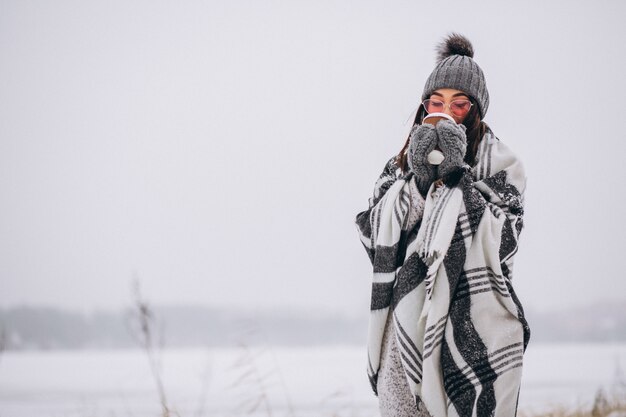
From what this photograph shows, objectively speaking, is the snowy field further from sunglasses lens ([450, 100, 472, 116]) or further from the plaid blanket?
sunglasses lens ([450, 100, 472, 116])

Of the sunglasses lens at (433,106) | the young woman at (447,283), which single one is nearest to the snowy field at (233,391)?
the young woman at (447,283)

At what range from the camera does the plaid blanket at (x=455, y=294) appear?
2168mm

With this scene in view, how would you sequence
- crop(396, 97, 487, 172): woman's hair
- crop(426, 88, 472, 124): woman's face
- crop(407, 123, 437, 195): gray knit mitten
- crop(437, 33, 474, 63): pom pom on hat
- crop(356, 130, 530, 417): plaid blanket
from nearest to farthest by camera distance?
crop(356, 130, 530, 417): plaid blanket
crop(407, 123, 437, 195): gray knit mitten
crop(396, 97, 487, 172): woman's hair
crop(426, 88, 472, 124): woman's face
crop(437, 33, 474, 63): pom pom on hat

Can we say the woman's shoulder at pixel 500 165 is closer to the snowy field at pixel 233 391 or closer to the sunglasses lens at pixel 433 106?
the sunglasses lens at pixel 433 106

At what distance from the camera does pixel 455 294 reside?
2.23m

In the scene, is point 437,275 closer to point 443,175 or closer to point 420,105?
point 443,175

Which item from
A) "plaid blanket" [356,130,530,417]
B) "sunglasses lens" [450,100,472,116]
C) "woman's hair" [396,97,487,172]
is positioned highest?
"sunglasses lens" [450,100,472,116]

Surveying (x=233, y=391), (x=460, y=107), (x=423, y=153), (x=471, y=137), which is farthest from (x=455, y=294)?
(x=233, y=391)

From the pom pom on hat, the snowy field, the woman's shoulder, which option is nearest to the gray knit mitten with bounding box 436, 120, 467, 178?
the woman's shoulder

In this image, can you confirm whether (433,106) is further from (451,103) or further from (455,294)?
(455,294)

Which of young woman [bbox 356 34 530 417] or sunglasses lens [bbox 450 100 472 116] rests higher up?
sunglasses lens [bbox 450 100 472 116]

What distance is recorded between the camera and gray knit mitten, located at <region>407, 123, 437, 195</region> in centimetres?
227

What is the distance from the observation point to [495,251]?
7.24ft

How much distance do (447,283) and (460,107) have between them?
0.72 m
